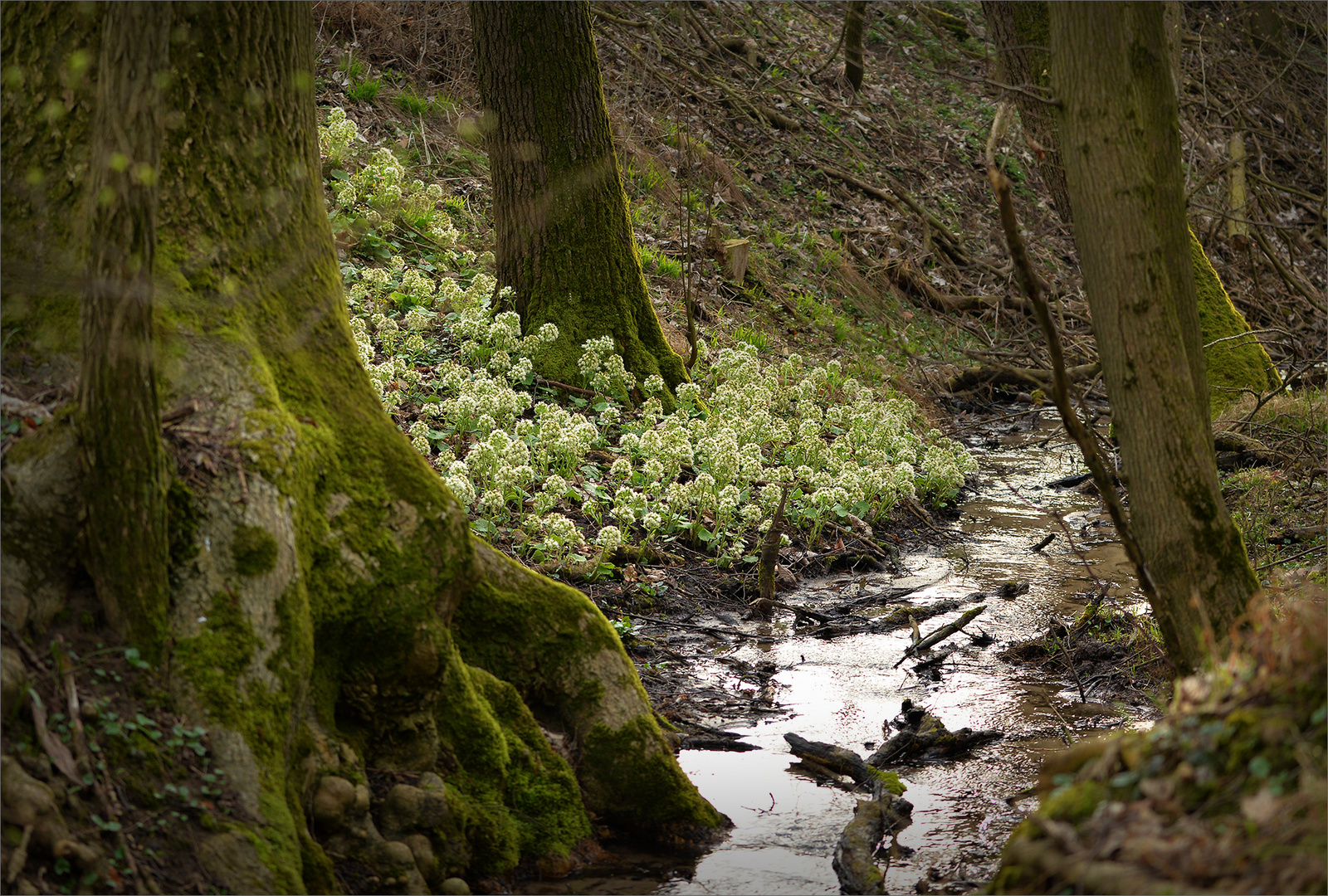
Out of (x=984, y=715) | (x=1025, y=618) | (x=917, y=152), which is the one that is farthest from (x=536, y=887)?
(x=917, y=152)

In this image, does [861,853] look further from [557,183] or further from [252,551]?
[557,183]

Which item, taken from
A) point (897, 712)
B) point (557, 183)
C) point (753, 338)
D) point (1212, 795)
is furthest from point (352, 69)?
point (1212, 795)

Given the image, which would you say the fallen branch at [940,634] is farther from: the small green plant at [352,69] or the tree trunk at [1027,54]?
the small green plant at [352,69]

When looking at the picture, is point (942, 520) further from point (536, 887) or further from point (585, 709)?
point (536, 887)

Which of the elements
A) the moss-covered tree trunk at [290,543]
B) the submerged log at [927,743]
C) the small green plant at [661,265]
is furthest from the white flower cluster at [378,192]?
the submerged log at [927,743]

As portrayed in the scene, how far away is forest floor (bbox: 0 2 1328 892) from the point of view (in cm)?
426

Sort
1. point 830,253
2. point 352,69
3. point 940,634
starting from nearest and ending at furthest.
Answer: point 940,634 < point 352,69 < point 830,253

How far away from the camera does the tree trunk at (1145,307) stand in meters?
3.87

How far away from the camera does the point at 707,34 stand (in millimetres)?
15766

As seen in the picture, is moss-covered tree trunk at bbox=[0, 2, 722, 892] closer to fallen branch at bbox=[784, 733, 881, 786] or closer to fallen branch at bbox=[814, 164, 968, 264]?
fallen branch at bbox=[784, 733, 881, 786]

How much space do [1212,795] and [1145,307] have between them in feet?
8.19

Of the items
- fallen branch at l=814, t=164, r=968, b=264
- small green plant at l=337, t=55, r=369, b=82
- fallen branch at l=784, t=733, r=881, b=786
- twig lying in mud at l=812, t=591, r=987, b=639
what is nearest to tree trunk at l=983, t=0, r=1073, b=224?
twig lying in mud at l=812, t=591, r=987, b=639

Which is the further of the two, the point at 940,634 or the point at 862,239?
the point at 862,239

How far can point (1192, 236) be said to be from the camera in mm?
9016
